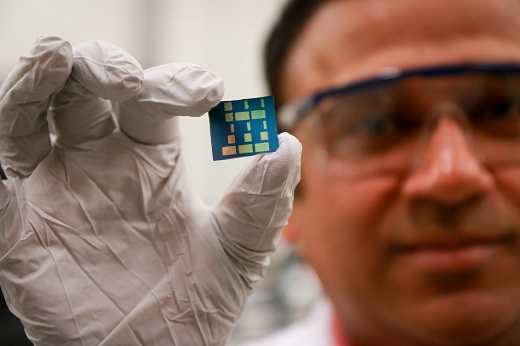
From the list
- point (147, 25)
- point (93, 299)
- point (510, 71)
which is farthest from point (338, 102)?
point (147, 25)

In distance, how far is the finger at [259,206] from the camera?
2.35 ft

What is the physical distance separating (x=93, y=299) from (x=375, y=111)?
790 mm

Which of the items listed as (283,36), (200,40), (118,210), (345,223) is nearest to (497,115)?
Result: (345,223)

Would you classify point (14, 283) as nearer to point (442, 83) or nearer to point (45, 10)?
point (442, 83)

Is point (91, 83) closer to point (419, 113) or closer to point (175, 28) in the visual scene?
point (419, 113)

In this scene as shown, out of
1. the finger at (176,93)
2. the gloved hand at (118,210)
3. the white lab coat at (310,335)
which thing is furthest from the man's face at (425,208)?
the finger at (176,93)

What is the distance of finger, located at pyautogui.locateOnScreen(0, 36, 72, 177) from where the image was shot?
26.1 inches

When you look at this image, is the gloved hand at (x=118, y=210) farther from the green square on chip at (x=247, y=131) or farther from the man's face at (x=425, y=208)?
the man's face at (x=425, y=208)

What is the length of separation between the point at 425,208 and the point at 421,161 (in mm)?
109

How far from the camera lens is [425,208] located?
1.19 m

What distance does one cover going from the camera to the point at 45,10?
248cm

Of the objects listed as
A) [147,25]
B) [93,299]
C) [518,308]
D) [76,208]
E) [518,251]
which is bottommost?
[518,308]

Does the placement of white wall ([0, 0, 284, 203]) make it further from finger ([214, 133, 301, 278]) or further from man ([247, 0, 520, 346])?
finger ([214, 133, 301, 278])

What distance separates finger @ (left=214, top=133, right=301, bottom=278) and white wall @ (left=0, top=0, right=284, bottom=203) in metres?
1.38
